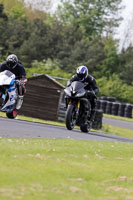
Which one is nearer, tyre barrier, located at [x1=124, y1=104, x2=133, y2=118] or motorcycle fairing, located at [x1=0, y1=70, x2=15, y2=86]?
motorcycle fairing, located at [x1=0, y1=70, x2=15, y2=86]

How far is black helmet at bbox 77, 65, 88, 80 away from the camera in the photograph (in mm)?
13713

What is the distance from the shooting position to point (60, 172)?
7.08 metres

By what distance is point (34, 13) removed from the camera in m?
117

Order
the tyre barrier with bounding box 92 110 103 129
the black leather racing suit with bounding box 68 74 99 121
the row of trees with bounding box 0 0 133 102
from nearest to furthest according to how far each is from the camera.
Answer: the black leather racing suit with bounding box 68 74 99 121
the tyre barrier with bounding box 92 110 103 129
the row of trees with bounding box 0 0 133 102

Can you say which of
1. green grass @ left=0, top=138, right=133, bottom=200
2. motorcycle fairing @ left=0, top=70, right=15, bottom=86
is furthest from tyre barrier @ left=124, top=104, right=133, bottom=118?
green grass @ left=0, top=138, right=133, bottom=200

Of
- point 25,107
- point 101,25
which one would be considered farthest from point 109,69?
point 25,107

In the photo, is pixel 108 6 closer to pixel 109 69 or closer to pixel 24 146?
pixel 109 69

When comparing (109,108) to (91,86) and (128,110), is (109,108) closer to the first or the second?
(128,110)

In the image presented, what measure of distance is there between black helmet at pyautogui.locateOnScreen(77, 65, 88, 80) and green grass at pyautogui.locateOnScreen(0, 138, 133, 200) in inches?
149

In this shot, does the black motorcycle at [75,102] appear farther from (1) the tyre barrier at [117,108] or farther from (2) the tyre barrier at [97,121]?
(1) the tyre barrier at [117,108]

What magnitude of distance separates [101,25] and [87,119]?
84918 millimetres

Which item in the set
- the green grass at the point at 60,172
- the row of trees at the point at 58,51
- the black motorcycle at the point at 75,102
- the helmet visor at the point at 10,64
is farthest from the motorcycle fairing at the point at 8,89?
the row of trees at the point at 58,51

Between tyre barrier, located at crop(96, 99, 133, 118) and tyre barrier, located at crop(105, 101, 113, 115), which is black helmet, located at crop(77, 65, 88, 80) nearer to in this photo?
tyre barrier, located at crop(96, 99, 133, 118)

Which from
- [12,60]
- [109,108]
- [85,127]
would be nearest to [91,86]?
[85,127]
